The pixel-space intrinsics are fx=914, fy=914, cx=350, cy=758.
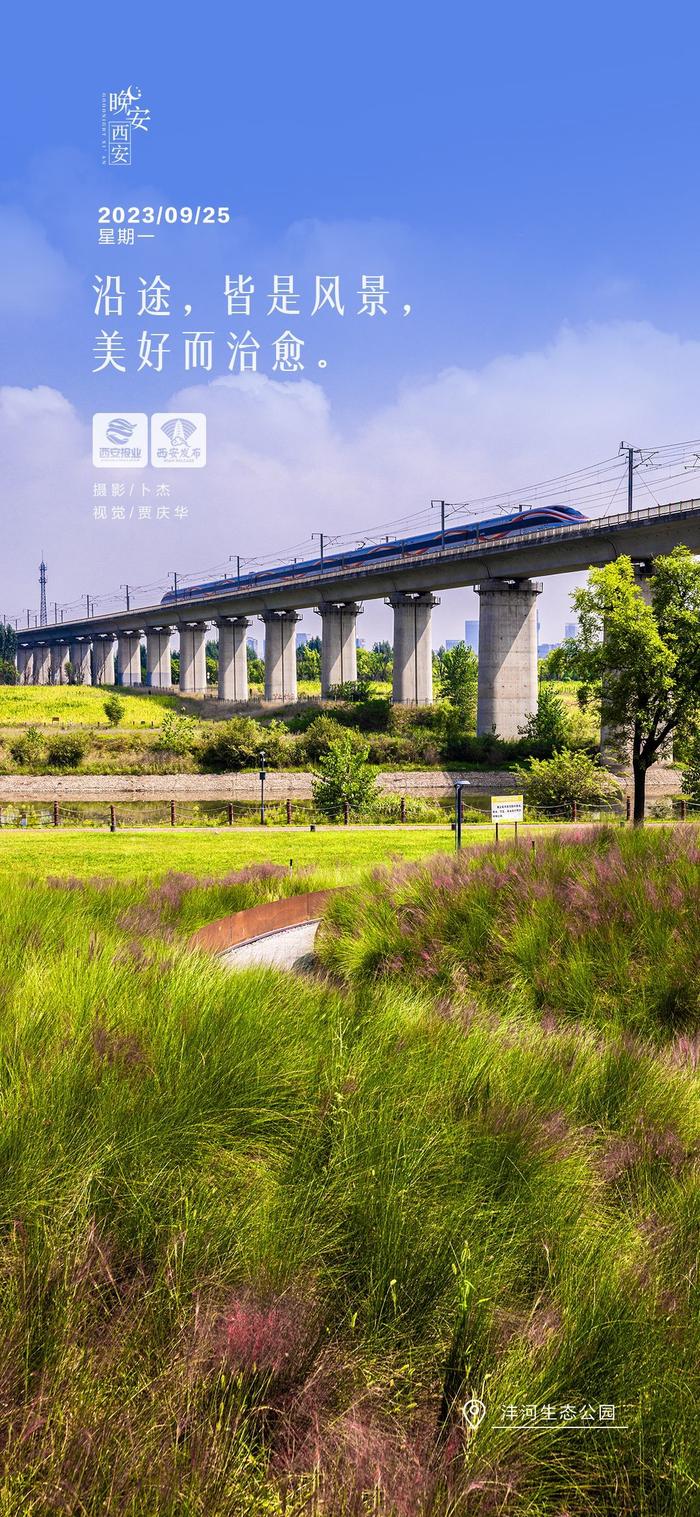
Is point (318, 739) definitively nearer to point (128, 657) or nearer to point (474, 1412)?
point (474, 1412)

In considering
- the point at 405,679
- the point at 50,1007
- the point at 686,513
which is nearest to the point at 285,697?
the point at 405,679

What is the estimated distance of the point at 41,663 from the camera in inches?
6334

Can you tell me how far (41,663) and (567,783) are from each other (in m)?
143

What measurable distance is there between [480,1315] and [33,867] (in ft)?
64.1

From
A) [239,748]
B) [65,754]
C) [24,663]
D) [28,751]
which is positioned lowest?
[65,754]

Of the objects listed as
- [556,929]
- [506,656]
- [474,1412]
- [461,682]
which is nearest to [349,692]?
[461,682]

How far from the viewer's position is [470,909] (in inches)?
360

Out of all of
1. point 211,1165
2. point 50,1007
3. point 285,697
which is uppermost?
point 285,697

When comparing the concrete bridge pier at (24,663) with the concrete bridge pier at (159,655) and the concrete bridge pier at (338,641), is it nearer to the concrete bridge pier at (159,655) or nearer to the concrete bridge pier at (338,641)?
the concrete bridge pier at (159,655)

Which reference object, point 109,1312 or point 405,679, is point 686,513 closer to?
point 405,679

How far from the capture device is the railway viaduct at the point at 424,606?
47.7 metres

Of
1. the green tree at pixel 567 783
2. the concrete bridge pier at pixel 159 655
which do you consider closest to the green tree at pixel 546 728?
the green tree at pixel 567 783

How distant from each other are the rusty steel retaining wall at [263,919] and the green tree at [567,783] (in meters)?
21.0

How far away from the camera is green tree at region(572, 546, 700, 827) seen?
2806 centimetres
